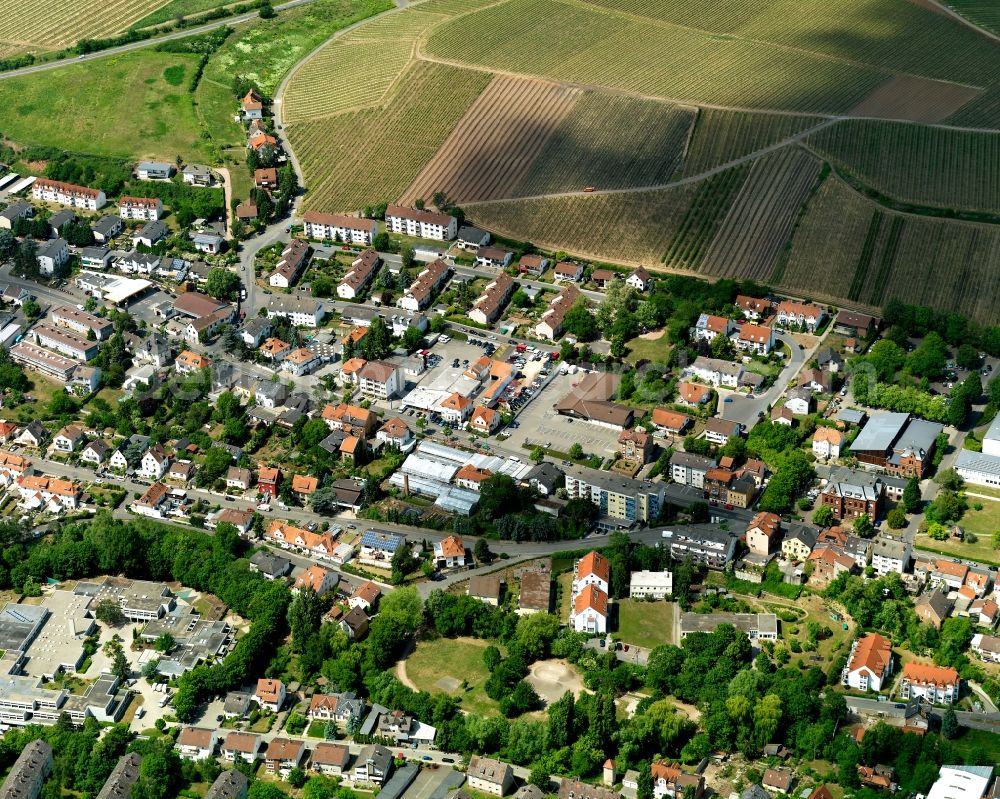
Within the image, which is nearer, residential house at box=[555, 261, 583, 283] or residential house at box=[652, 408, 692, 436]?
residential house at box=[652, 408, 692, 436]

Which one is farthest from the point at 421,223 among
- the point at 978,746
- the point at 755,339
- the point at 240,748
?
the point at 978,746

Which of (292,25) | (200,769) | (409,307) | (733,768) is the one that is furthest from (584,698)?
(292,25)

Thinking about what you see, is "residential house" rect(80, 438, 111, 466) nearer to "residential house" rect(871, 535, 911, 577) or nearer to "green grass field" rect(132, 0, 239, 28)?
"residential house" rect(871, 535, 911, 577)

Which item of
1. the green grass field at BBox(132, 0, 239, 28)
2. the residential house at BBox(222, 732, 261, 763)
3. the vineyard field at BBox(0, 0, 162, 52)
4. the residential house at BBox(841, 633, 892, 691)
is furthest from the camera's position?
the green grass field at BBox(132, 0, 239, 28)

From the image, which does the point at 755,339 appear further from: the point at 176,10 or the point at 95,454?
the point at 176,10

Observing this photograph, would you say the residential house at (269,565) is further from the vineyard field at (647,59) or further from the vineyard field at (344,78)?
the vineyard field at (647,59)

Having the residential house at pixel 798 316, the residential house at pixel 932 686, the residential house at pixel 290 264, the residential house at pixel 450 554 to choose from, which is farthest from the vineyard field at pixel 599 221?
the residential house at pixel 932 686

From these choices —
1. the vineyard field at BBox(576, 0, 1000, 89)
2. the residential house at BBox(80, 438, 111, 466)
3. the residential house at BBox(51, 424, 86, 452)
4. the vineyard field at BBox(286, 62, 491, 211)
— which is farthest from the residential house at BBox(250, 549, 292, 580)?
the vineyard field at BBox(576, 0, 1000, 89)
